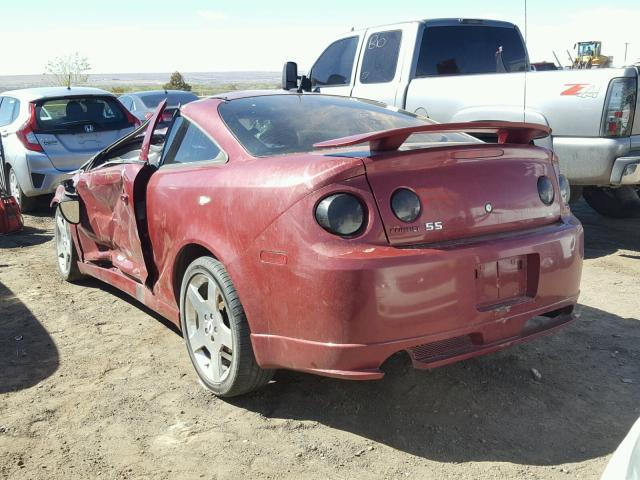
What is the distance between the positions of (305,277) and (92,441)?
127cm

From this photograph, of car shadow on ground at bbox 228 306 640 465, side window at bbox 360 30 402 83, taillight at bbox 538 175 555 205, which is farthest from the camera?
side window at bbox 360 30 402 83

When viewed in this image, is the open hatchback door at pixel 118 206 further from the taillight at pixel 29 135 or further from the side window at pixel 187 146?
the taillight at pixel 29 135

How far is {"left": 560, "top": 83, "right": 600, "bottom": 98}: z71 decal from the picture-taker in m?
5.56

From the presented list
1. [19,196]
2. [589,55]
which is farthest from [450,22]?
[19,196]

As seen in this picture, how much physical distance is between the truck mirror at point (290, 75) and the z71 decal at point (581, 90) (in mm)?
2908

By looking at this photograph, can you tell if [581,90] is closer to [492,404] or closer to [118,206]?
[492,404]

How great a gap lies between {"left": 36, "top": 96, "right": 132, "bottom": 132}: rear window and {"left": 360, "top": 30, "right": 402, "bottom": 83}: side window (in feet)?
11.7

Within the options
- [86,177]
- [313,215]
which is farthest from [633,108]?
[86,177]

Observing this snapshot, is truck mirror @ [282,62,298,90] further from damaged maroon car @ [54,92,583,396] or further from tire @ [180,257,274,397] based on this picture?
tire @ [180,257,274,397]

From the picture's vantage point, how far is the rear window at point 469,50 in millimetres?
7238

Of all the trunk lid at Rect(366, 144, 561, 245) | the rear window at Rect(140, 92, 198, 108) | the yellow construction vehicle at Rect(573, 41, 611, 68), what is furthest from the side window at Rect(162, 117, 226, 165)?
the rear window at Rect(140, 92, 198, 108)

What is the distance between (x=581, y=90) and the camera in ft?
18.5

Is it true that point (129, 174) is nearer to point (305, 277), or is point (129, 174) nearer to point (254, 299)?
point (254, 299)

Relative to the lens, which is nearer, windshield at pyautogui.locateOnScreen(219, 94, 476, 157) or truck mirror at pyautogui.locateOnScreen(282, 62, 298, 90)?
windshield at pyautogui.locateOnScreen(219, 94, 476, 157)
